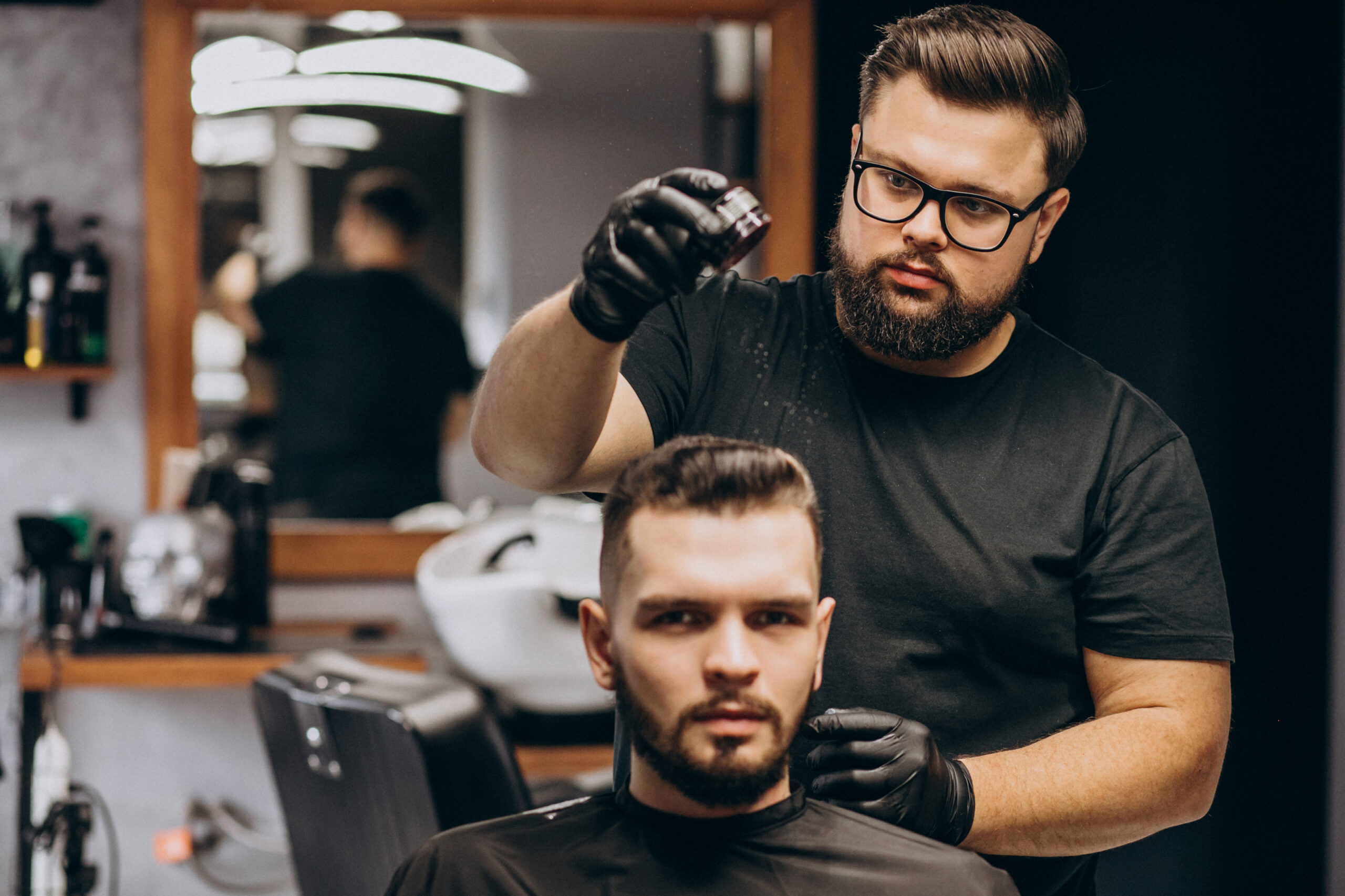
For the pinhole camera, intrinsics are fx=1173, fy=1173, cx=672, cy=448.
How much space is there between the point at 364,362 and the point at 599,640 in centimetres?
224

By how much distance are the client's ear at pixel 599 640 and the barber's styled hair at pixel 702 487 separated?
0.07 ft

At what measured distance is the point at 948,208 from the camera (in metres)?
1.24

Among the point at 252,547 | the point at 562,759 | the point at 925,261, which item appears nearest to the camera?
the point at 925,261

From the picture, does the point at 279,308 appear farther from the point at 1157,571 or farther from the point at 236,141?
the point at 1157,571

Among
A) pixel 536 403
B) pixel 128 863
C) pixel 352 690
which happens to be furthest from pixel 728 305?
pixel 128 863

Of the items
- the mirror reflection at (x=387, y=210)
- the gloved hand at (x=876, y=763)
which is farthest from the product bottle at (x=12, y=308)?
the gloved hand at (x=876, y=763)

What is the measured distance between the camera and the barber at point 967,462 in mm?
1234

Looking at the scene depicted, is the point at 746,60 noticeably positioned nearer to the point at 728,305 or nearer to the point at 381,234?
the point at 381,234

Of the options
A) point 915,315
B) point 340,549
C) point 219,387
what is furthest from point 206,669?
point 915,315

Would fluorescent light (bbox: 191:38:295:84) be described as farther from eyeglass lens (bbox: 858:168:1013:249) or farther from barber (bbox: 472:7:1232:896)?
eyeglass lens (bbox: 858:168:1013:249)

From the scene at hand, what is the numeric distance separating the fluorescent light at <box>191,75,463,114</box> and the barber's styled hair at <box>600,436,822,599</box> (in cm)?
236

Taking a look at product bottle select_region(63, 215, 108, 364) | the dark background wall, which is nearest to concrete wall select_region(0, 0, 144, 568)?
product bottle select_region(63, 215, 108, 364)

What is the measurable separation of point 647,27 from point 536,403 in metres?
2.32

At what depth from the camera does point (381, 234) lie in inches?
129
